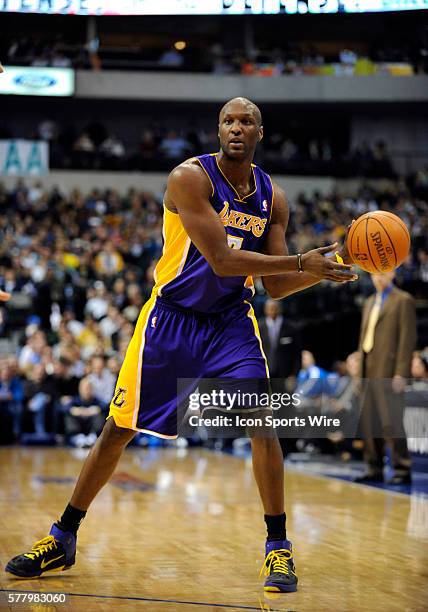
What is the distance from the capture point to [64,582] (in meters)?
3.97

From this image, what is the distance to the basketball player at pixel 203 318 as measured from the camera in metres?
4.05

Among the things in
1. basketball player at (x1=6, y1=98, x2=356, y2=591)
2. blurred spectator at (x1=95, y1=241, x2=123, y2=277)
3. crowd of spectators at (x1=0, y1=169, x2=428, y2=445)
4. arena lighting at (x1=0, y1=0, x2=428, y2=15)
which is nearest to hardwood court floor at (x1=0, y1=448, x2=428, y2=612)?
basketball player at (x1=6, y1=98, x2=356, y2=591)

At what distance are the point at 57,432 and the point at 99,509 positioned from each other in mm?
5740

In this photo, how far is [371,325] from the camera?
26.9 ft

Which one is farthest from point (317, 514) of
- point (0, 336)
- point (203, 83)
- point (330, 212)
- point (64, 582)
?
point (203, 83)

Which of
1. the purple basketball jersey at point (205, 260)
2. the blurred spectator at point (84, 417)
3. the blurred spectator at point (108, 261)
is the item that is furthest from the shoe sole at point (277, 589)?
the blurred spectator at point (108, 261)

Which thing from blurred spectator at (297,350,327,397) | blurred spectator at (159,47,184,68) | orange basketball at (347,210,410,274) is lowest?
blurred spectator at (297,350,327,397)

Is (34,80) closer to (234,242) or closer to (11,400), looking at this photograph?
(11,400)

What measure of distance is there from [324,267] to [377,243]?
1.31 ft

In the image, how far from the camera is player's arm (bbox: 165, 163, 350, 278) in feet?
13.0

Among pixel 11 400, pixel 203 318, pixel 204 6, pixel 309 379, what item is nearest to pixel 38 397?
pixel 11 400

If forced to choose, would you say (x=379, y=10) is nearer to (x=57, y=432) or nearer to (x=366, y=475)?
(x=57, y=432)

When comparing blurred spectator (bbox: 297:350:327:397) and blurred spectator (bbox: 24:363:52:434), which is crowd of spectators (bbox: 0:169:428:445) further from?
blurred spectator (bbox: 297:350:327:397)

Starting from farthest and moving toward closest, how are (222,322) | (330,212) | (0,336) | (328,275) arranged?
(330,212)
(0,336)
(222,322)
(328,275)
